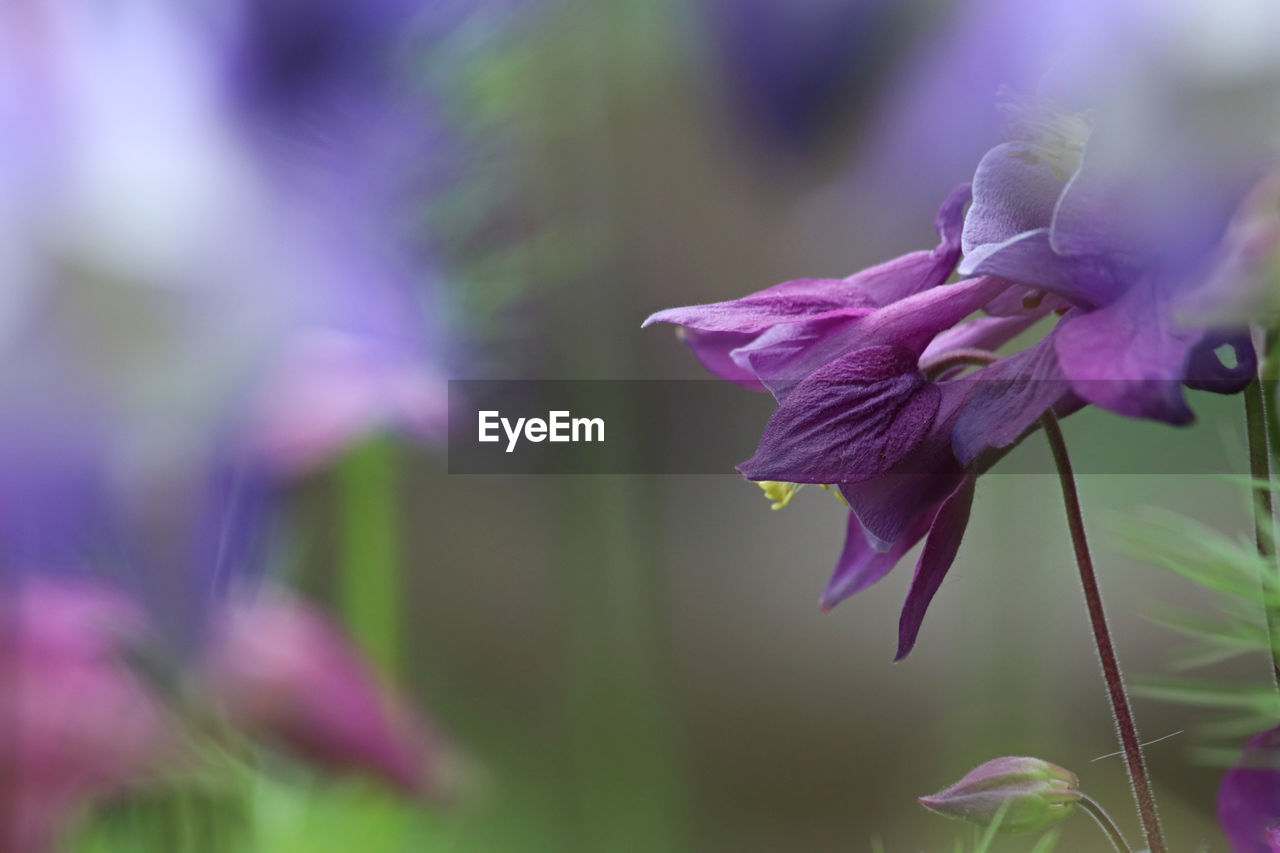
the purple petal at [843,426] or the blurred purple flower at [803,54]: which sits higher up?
the blurred purple flower at [803,54]

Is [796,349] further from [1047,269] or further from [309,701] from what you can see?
[309,701]

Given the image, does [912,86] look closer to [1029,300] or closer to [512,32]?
[512,32]

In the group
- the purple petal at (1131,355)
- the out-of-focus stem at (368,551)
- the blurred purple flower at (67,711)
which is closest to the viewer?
the purple petal at (1131,355)

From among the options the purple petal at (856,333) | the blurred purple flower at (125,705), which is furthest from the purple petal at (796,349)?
the blurred purple flower at (125,705)

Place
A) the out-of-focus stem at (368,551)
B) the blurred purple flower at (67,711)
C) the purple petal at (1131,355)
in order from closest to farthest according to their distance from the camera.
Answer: the purple petal at (1131,355), the blurred purple flower at (67,711), the out-of-focus stem at (368,551)

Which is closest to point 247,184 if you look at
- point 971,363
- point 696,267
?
point 971,363

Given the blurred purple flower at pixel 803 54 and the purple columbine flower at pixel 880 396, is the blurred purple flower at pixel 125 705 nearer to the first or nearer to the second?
the purple columbine flower at pixel 880 396

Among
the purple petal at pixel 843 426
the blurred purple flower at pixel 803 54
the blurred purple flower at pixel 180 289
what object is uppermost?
the blurred purple flower at pixel 803 54
